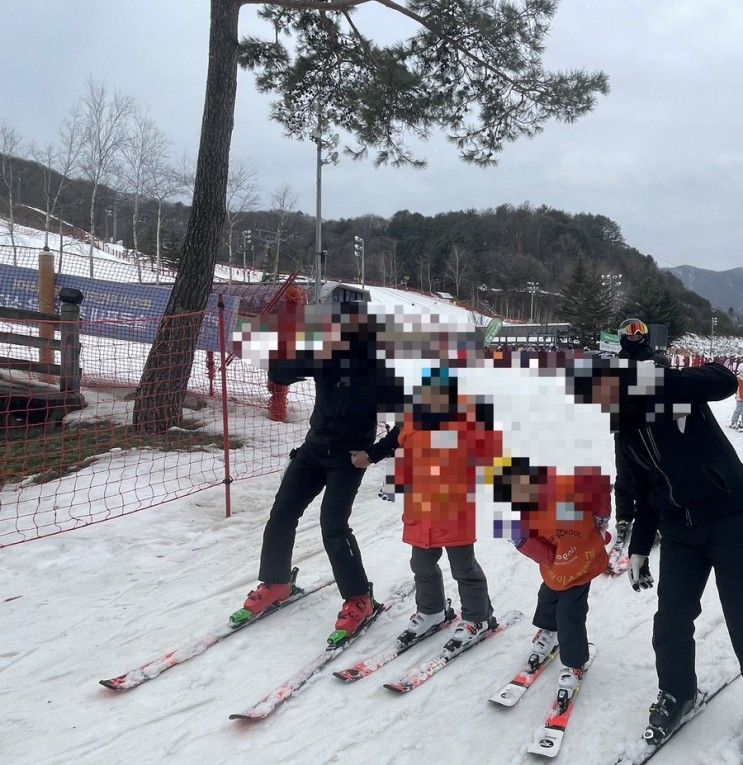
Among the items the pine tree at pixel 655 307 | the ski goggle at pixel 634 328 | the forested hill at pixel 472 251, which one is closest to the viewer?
the ski goggle at pixel 634 328

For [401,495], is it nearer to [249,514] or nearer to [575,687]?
[575,687]

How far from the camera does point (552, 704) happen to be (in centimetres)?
274

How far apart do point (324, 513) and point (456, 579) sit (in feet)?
2.52

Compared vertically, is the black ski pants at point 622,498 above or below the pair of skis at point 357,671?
above

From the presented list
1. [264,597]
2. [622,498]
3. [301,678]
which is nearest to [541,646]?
[622,498]

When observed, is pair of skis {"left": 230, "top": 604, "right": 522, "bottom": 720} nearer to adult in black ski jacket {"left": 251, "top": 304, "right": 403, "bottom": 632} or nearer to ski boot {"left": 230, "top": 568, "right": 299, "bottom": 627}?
adult in black ski jacket {"left": 251, "top": 304, "right": 403, "bottom": 632}

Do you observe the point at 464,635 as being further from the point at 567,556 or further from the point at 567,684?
the point at 567,556

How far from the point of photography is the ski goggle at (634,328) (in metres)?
4.79

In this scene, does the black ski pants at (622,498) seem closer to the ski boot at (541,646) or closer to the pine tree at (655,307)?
the ski boot at (541,646)

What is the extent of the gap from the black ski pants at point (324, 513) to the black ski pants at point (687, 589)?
1.52 metres

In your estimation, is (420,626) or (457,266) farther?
(457,266)

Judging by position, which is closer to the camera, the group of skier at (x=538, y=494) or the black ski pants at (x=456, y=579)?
the group of skier at (x=538, y=494)

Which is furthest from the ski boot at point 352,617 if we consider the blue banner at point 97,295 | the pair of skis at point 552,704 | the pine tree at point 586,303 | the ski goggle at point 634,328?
the pine tree at point 586,303

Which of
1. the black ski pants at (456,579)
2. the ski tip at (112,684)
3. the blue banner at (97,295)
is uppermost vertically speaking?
the blue banner at (97,295)
